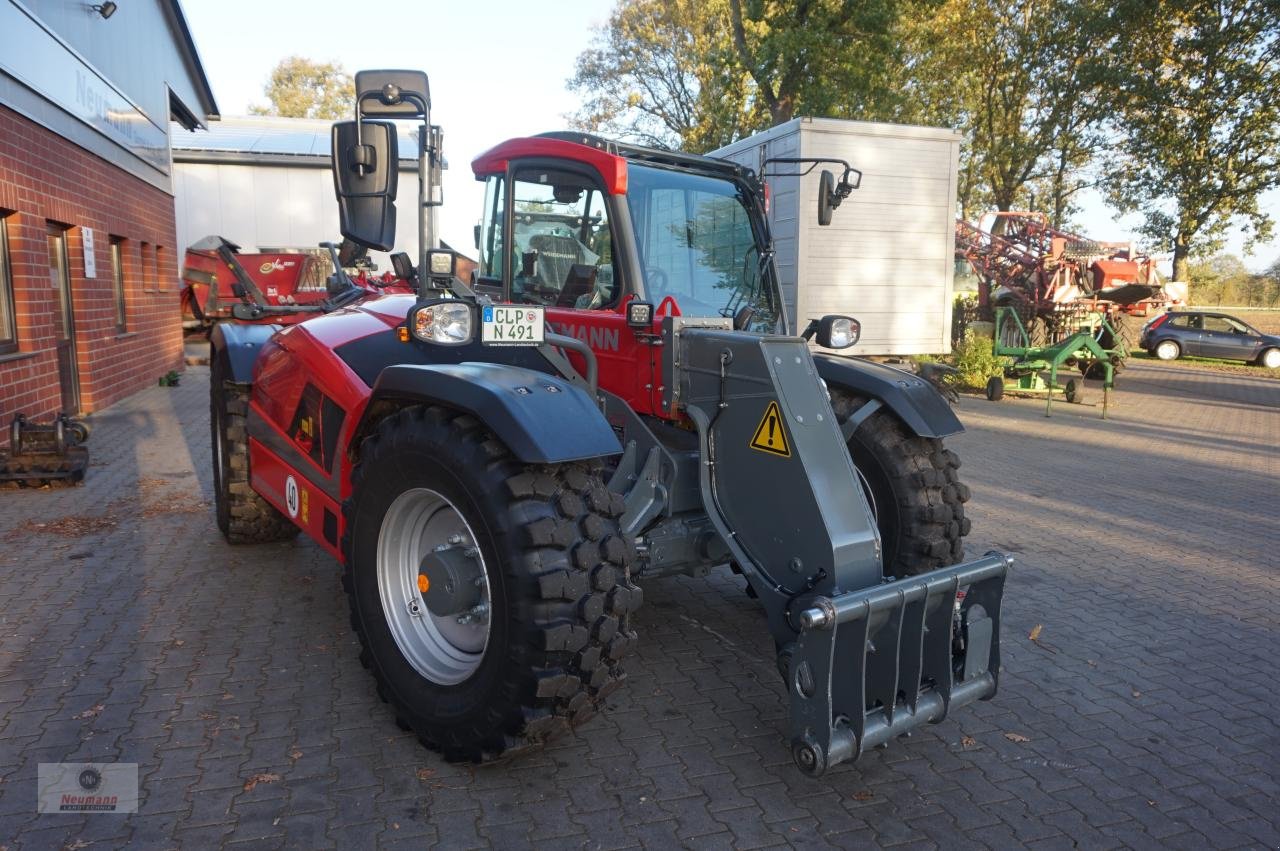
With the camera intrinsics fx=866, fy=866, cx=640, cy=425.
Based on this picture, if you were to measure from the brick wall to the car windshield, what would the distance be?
7105 mm

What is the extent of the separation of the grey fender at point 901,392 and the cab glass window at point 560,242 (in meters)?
1.07

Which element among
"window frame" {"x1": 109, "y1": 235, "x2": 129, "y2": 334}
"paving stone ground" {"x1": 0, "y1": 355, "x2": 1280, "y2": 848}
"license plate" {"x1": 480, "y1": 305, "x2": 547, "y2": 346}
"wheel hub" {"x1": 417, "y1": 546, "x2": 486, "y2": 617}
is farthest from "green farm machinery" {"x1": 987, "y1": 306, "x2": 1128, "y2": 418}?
"window frame" {"x1": 109, "y1": 235, "x2": 129, "y2": 334}

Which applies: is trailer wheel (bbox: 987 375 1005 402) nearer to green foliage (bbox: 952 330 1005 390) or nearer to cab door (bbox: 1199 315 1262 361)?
green foliage (bbox: 952 330 1005 390)

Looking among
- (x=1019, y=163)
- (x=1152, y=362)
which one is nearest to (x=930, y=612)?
(x=1152, y=362)

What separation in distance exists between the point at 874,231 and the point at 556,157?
8340 millimetres

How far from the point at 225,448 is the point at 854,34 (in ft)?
53.9

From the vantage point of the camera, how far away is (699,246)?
13.4 feet

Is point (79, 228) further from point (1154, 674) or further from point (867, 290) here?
point (1154, 674)

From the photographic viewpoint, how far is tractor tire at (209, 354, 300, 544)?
5305 millimetres

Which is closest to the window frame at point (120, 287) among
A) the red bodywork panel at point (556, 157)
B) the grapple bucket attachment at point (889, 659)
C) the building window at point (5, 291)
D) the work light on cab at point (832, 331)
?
the building window at point (5, 291)

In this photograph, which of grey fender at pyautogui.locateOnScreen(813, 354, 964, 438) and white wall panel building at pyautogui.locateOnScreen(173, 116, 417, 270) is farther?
white wall panel building at pyautogui.locateOnScreen(173, 116, 417, 270)

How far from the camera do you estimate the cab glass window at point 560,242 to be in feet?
12.7

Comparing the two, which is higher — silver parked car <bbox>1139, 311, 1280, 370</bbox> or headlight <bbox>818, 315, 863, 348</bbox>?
headlight <bbox>818, 315, 863, 348</bbox>

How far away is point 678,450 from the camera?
3664 millimetres
